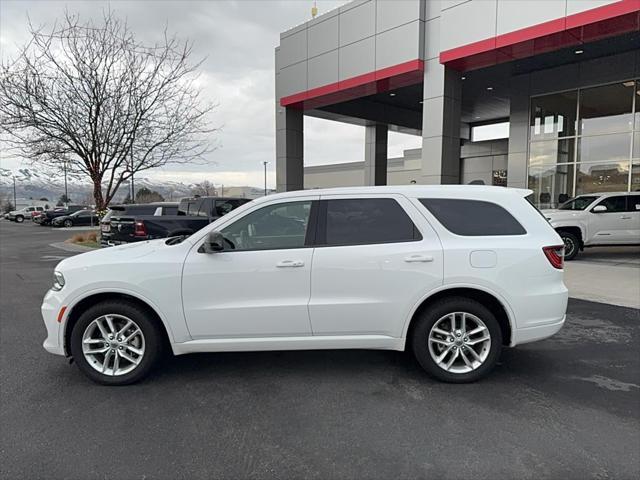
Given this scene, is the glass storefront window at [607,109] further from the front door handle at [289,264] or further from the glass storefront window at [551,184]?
the front door handle at [289,264]

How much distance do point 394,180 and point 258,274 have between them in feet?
128

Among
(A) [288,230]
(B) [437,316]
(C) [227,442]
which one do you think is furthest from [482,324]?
(C) [227,442]

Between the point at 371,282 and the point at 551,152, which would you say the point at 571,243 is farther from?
the point at 371,282

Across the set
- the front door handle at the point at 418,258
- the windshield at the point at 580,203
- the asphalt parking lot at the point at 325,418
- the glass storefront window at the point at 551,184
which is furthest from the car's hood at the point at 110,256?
the glass storefront window at the point at 551,184

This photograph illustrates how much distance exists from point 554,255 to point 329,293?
207cm

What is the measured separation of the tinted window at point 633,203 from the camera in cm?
1171

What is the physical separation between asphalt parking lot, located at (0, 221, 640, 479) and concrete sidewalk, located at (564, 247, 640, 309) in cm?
303

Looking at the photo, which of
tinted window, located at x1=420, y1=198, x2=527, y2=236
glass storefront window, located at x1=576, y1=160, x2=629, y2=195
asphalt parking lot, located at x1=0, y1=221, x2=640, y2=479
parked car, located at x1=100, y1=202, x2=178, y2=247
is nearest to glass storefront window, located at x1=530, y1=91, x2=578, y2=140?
glass storefront window, located at x1=576, y1=160, x2=629, y2=195

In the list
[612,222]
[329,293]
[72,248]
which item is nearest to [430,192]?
[329,293]

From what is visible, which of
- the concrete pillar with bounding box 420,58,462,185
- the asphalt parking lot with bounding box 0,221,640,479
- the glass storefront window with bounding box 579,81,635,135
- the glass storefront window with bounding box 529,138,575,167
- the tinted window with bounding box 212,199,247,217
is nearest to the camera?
the asphalt parking lot with bounding box 0,221,640,479

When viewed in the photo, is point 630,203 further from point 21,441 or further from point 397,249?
point 21,441

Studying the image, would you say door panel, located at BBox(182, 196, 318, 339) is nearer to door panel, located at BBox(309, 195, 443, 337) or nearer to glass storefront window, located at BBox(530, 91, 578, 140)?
door panel, located at BBox(309, 195, 443, 337)

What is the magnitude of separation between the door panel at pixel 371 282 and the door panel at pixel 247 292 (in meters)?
0.15

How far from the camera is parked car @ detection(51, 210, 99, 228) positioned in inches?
1431
